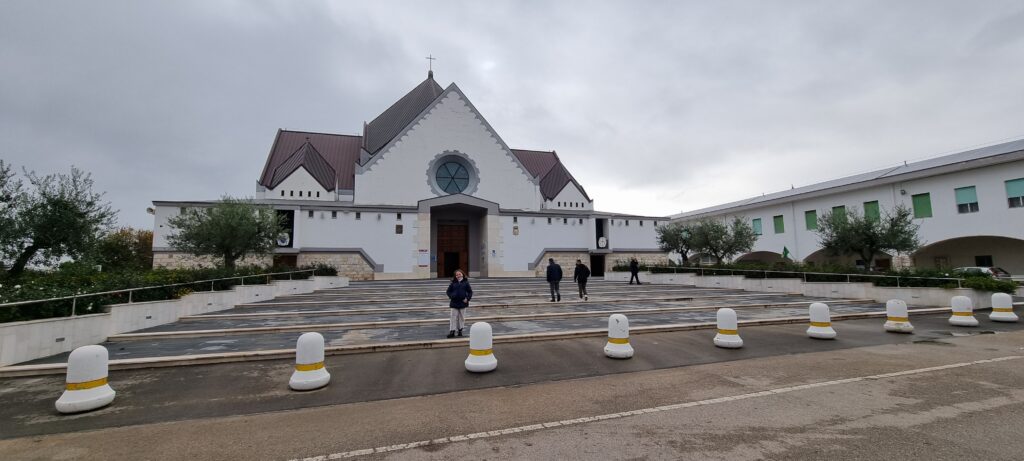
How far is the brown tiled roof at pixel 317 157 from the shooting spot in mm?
37812

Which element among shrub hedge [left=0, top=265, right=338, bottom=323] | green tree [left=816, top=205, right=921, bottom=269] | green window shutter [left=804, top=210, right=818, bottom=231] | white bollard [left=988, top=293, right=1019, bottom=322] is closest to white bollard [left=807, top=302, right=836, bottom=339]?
white bollard [left=988, top=293, right=1019, bottom=322]

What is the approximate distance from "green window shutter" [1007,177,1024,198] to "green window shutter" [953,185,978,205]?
1.50 metres

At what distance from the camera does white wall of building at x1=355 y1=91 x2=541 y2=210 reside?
35.4 metres

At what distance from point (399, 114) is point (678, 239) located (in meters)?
30.5

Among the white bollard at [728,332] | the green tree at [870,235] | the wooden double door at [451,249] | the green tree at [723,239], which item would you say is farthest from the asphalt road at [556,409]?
the wooden double door at [451,249]

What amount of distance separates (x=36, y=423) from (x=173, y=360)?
209cm

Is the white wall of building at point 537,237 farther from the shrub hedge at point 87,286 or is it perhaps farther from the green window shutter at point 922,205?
the green window shutter at point 922,205

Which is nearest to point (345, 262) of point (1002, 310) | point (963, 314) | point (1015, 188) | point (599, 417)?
point (599, 417)

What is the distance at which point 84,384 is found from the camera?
529cm

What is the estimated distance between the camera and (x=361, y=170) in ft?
115

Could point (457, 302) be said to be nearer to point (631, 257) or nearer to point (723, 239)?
point (723, 239)

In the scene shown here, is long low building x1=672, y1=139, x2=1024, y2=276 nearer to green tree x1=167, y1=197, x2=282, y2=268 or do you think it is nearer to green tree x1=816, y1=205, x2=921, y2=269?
green tree x1=816, y1=205, x2=921, y2=269

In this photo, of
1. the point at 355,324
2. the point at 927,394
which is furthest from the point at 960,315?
the point at 355,324

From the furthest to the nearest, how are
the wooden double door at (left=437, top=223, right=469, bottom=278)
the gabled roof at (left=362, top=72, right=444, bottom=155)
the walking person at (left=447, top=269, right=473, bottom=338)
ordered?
the gabled roof at (left=362, top=72, right=444, bottom=155) < the wooden double door at (left=437, top=223, right=469, bottom=278) < the walking person at (left=447, top=269, right=473, bottom=338)
